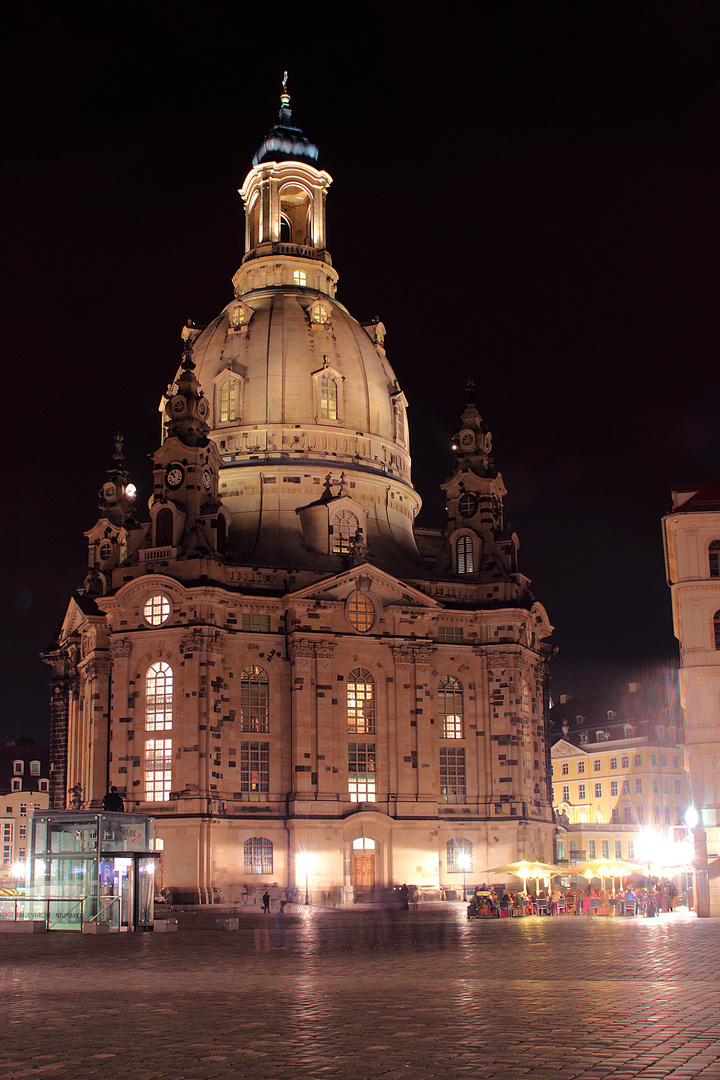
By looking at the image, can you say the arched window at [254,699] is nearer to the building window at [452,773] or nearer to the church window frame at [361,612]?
the church window frame at [361,612]

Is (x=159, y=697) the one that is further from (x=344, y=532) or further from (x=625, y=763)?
(x=625, y=763)

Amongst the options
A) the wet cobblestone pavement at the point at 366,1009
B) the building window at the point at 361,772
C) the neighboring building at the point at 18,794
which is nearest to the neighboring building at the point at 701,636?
the building window at the point at 361,772

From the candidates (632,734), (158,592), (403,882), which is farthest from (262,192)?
(632,734)

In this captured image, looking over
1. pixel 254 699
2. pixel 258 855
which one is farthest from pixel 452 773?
pixel 258 855

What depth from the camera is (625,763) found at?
12131 centimetres

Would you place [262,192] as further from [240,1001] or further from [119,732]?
[240,1001]

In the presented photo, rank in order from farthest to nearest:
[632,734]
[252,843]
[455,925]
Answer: [632,734], [252,843], [455,925]

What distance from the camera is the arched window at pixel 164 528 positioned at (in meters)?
76.6

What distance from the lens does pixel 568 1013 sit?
1864 centimetres

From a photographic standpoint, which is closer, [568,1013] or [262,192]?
[568,1013]

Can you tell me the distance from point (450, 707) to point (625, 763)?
46708mm

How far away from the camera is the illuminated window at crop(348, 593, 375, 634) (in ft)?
253

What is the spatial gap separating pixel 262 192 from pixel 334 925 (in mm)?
64979

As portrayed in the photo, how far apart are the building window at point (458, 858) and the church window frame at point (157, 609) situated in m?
22.0
